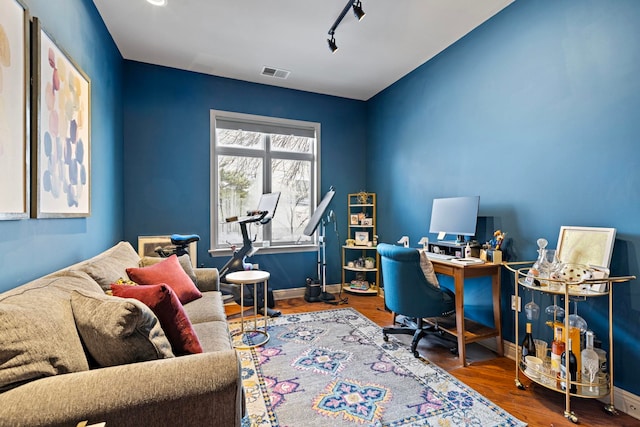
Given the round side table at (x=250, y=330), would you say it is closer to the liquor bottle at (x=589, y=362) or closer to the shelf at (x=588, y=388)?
the shelf at (x=588, y=388)

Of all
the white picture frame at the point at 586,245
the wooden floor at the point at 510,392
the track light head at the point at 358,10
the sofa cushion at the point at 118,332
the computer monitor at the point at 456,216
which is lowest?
the wooden floor at the point at 510,392

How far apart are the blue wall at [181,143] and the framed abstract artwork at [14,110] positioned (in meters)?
2.19

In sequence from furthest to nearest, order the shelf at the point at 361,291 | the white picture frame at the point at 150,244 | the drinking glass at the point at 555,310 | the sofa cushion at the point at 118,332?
the shelf at the point at 361,291
the white picture frame at the point at 150,244
the drinking glass at the point at 555,310
the sofa cushion at the point at 118,332

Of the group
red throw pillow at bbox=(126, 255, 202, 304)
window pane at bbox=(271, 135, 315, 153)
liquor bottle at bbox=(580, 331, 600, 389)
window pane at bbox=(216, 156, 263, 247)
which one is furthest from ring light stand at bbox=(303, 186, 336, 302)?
liquor bottle at bbox=(580, 331, 600, 389)

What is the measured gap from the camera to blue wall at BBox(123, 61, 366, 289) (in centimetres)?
352

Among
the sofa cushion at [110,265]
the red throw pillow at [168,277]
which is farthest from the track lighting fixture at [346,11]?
the sofa cushion at [110,265]

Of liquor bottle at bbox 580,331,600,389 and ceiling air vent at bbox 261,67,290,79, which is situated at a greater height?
ceiling air vent at bbox 261,67,290,79

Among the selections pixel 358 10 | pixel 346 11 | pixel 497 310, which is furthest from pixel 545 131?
pixel 346 11

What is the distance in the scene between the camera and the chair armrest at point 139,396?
2.68 ft

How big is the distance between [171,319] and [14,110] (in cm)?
119

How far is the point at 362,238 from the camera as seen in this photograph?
14.3 ft

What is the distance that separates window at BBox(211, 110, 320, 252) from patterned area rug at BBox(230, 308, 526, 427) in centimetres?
169

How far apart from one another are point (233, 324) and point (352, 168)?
2.79m

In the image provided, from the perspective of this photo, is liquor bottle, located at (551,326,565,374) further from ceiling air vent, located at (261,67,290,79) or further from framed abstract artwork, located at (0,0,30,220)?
ceiling air vent, located at (261,67,290,79)
